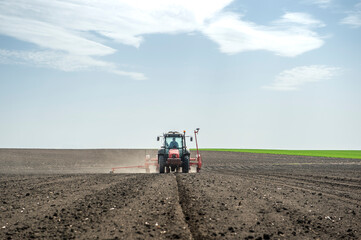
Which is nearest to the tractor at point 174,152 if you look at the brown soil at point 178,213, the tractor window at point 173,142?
the tractor window at point 173,142

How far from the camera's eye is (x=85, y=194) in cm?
1466

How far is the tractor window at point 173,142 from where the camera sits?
2617cm

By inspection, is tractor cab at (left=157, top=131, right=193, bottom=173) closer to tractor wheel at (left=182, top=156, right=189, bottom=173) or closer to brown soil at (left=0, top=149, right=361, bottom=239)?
tractor wheel at (left=182, top=156, right=189, bottom=173)

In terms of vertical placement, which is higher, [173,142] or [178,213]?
[173,142]

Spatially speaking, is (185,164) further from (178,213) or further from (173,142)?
(178,213)

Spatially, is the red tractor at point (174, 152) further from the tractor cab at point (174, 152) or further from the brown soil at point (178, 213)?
the brown soil at point (178, 213)

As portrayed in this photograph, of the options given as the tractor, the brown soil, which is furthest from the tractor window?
the brown soil

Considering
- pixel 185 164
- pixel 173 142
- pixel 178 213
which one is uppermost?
pixel 173 142

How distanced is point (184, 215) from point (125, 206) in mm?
2233

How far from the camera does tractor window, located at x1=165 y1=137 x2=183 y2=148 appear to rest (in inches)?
1030

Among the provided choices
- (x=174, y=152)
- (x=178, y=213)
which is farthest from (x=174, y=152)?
(x=178, y=213)

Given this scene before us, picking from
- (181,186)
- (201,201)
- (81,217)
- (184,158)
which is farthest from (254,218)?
(184,158)

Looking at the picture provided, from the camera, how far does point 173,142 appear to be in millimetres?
26297

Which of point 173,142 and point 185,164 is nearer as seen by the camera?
point 185,164
